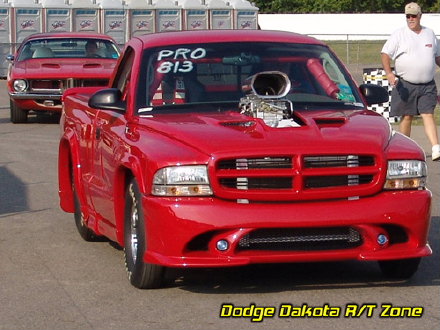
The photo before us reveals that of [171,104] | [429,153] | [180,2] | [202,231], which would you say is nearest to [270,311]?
[202,231]

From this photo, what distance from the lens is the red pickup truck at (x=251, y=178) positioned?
6.63m

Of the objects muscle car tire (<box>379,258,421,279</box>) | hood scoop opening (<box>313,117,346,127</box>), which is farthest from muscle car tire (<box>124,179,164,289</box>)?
muscle car tire (<box>379,258,421,279</box>)

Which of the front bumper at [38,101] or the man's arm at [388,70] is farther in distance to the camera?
the front bumper at [38,101]

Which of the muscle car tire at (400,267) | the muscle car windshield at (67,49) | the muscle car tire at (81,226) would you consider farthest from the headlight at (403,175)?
the muscle car windshield at (67,49)

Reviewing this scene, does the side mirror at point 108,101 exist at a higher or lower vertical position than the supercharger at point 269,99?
lower

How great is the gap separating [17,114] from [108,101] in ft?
43.0

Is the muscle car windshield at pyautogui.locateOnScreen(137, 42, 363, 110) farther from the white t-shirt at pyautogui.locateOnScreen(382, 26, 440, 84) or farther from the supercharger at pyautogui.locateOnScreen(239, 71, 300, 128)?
the white t-shirt at pyautogui.locateOnScreen(382, 26, 440, 84)

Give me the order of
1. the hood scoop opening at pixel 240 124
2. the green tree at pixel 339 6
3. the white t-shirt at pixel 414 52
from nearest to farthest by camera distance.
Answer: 1. the hood scoop opening at pixel 240 124
2. the white t-shirt at pixel 414 52
3. the green tree at pixel 339 6

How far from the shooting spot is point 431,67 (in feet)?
45.3

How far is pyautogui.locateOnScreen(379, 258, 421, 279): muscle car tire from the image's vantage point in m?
7.20

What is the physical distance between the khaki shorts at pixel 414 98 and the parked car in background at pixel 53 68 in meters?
6.92

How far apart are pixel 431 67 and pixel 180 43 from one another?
6.33 metres

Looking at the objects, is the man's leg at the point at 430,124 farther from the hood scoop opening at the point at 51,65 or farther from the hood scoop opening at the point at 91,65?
the hood scoop opening at the point at 51,65

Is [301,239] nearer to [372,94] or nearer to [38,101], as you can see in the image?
[372,94]
